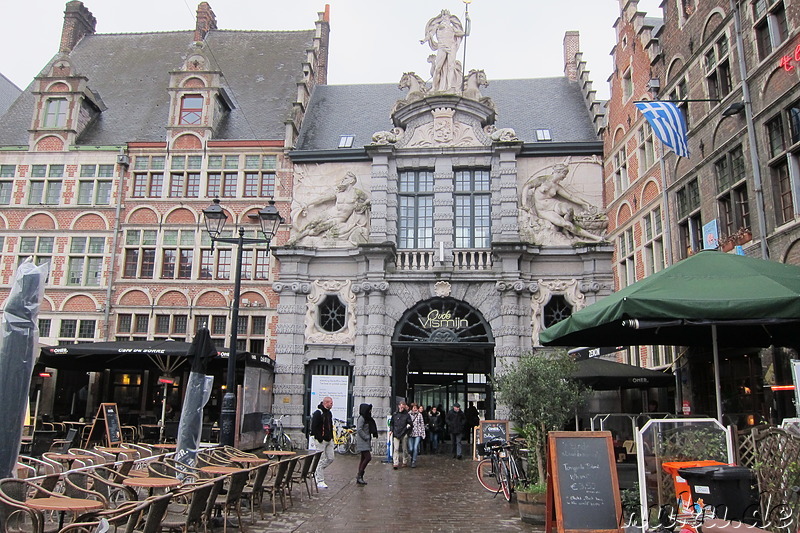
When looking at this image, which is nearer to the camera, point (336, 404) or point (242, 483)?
point (242, 483)

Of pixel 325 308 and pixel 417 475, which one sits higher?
pixel 325 308

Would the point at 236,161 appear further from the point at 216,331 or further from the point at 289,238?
the point at 216,331

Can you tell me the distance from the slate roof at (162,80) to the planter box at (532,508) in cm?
1766

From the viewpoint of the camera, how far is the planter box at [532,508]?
8703 millimetres

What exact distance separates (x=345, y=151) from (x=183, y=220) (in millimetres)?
6095

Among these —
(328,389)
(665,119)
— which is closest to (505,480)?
(665,119)

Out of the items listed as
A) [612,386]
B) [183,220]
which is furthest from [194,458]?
[183,220]

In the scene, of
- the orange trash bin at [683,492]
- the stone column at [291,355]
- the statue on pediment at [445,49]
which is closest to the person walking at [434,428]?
the stone column at [291,355]

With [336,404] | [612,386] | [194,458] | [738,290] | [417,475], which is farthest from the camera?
[336,404]

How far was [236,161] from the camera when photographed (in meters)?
23.2

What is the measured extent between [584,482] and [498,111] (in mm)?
19958

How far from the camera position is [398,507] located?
10.0 metres

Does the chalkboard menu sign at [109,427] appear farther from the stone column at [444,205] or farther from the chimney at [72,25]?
the chimney at [72,25]

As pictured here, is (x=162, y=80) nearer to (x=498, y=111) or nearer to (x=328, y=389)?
(x=498, y=111)
